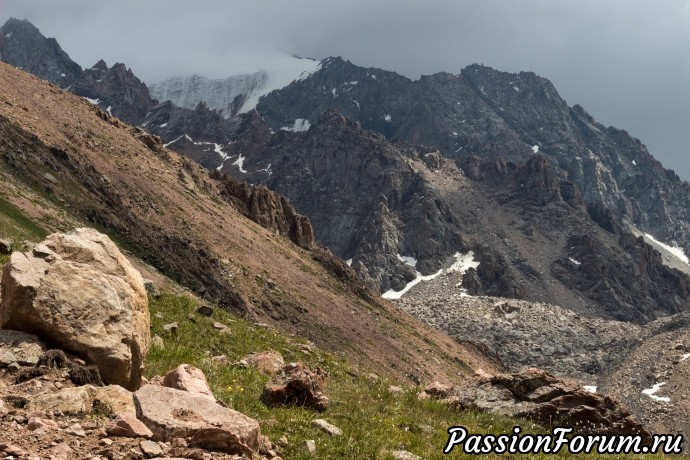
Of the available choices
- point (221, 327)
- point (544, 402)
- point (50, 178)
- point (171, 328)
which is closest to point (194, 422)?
point (544, 402)

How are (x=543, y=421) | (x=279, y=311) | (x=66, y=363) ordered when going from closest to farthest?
(x=66, y=363), (x=543, y=421), (x=279, y=311)

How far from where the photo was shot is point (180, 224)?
215 feet

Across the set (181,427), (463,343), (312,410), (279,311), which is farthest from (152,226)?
(463,343)

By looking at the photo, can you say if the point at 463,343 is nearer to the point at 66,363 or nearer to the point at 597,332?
the point at 597,332

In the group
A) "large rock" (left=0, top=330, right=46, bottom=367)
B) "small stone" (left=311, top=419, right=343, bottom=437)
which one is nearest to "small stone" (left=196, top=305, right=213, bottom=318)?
"small stone" (left=311, top=419, right=343, bottom=437)

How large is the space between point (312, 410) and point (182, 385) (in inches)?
145

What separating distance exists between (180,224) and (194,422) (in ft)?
194

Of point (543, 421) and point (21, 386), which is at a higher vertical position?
point (543, 421)

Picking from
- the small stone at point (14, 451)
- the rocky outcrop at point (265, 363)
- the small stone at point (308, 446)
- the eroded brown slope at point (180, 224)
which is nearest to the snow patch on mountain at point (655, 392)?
the eroded brown slope at point (180, 224)

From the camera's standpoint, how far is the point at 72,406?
28.8 feet

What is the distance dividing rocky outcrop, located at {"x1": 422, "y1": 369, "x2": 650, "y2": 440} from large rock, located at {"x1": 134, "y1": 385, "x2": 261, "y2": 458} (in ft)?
31.5

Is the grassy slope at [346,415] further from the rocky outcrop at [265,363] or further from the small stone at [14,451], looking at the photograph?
the small stone at [14,451]

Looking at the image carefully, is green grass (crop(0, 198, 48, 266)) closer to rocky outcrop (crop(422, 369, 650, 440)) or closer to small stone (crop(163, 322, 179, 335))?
small stone (crop(163, 322, 179, 335))

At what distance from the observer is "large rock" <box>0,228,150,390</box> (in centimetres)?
1027
